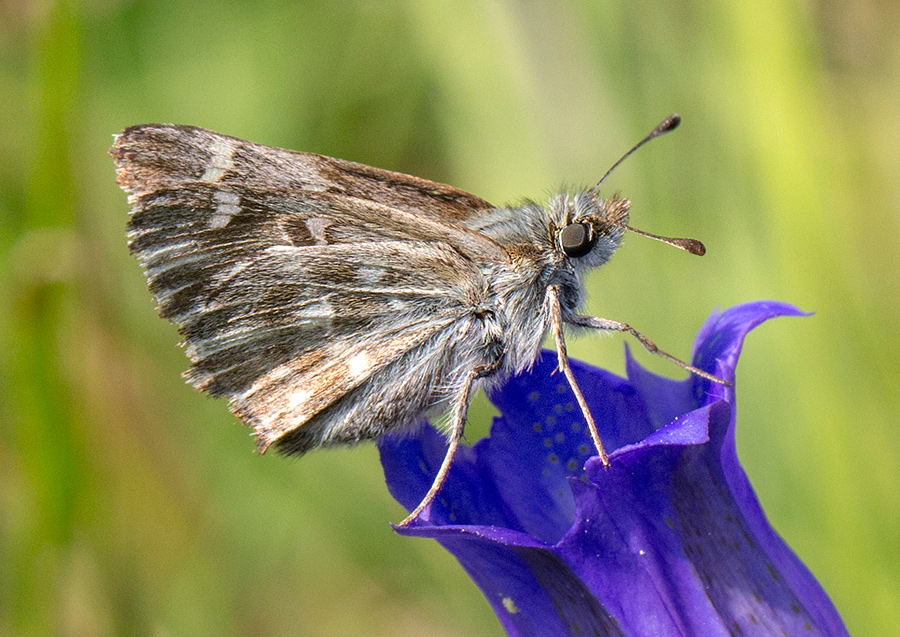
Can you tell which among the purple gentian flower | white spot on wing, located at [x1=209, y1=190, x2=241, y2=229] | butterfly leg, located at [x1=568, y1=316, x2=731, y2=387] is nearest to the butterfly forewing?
white spot on wing, located at [x1=209, y1=190, x2=241, y2=229]

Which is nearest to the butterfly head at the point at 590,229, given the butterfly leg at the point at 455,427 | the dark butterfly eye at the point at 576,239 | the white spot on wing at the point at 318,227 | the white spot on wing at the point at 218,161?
the dark butterfly eye at the point at 576,239

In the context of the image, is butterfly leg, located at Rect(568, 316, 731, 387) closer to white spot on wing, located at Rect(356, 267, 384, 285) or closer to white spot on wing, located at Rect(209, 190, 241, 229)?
white spot on wing, located at Rect(356, 267, 384, 285)

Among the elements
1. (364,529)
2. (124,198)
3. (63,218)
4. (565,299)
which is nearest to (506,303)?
(565,299)

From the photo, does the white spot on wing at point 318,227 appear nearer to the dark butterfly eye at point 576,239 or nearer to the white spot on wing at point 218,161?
the white spot on wing at point 218,161

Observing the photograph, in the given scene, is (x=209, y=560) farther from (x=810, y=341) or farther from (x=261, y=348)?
(x=810, y=341)

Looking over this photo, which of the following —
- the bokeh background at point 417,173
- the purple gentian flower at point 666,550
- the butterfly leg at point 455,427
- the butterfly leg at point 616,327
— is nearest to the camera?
the purple gentian flower at point 666,550
